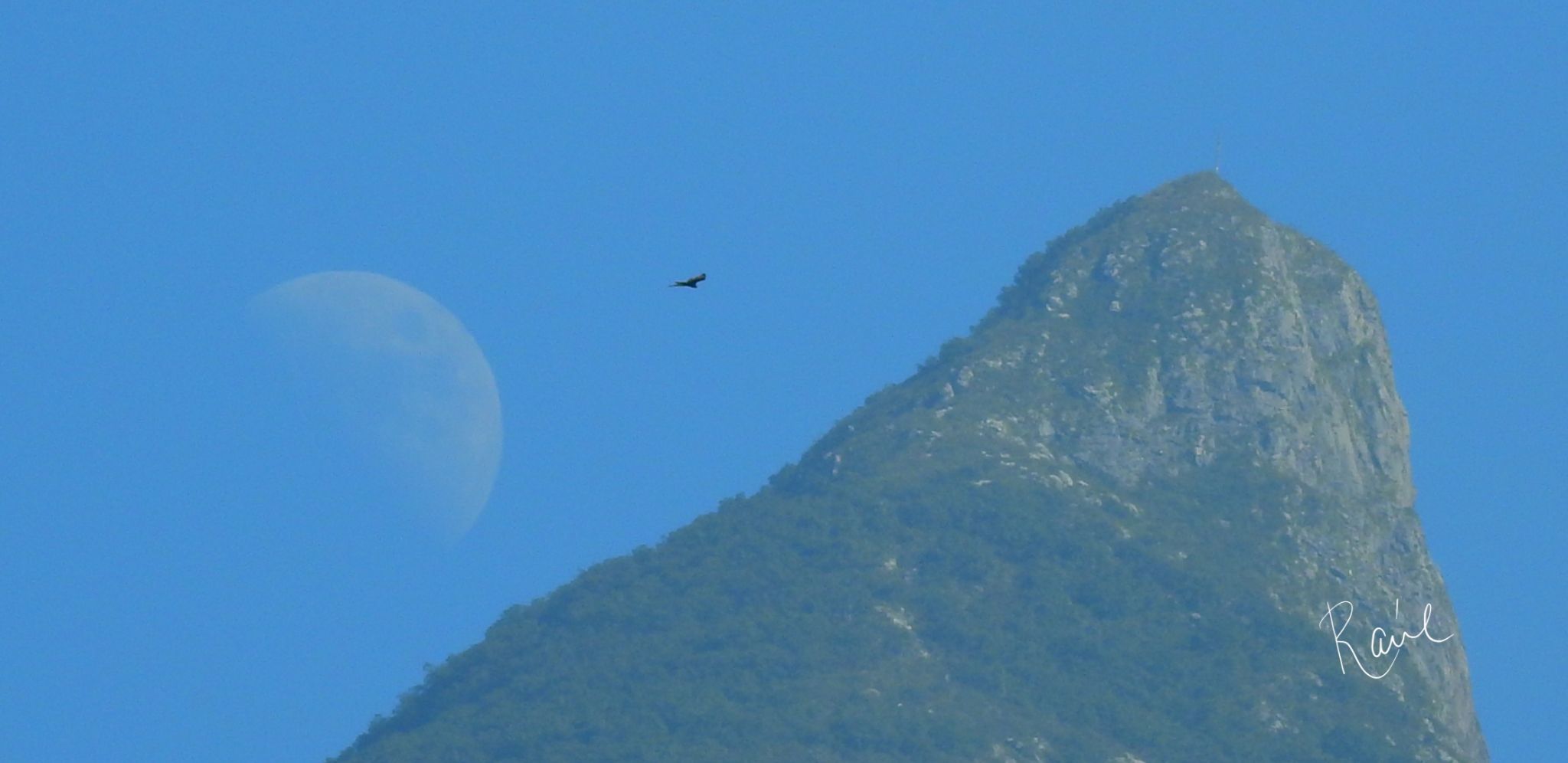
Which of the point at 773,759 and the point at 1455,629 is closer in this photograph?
the point at 773,759

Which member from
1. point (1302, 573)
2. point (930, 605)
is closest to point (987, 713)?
point (930, 605)

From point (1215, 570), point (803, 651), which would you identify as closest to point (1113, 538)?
point (1215, 570)

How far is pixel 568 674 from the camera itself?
19300 cm

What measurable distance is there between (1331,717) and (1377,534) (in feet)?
49.3

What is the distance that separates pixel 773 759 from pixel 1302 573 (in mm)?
30947

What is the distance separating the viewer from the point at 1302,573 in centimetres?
19525

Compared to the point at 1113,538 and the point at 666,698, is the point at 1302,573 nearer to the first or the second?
the point at 1113,538

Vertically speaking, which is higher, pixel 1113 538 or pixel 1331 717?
pixel 1113 538

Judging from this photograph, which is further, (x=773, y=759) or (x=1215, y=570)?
(x=1215, y=570)

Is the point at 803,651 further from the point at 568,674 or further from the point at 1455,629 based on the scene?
the point at 1455,629
